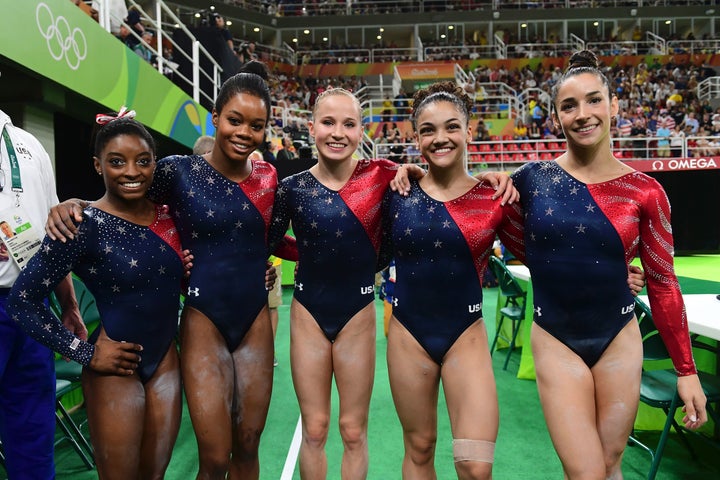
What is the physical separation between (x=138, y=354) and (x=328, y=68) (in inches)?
1112

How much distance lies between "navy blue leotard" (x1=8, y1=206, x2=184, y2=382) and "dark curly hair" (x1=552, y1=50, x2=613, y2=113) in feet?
5.63

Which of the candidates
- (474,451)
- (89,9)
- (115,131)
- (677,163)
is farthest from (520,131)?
(115,131)

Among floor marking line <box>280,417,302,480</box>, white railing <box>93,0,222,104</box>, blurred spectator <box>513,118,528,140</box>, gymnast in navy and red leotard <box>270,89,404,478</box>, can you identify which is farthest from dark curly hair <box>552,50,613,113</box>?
blurred spectator <box>513,118,528,140</box>

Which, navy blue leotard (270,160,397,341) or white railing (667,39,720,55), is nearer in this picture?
navy blue leotard (270,160,397,341)

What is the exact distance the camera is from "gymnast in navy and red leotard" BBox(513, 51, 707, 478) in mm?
2016

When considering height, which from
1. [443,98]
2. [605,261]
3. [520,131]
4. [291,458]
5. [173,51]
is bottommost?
[291,458]

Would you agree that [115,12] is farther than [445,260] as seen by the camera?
Yes

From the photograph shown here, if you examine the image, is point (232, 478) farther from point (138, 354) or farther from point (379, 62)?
point (379, 62)

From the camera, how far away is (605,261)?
2.08 m

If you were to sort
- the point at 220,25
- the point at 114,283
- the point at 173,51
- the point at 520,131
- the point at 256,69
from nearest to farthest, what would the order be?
the point at 114,283 → the point at 256,69 → the point at 220,25 → the point at 173,51 → the point at 520,131

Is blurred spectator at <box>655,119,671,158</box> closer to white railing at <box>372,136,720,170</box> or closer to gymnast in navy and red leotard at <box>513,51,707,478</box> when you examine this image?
white railing at <box>372,136,720,170</box>

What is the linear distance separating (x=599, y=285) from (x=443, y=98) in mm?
1007

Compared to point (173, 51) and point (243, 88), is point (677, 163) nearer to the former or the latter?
point (173, 51)

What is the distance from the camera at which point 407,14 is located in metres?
29.6
